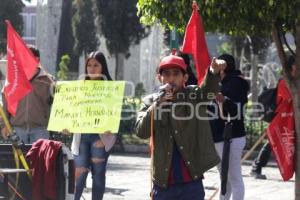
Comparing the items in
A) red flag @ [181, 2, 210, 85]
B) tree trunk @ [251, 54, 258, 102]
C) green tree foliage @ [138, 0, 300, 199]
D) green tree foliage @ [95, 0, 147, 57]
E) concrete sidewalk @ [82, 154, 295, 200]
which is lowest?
concrete sidewalk @ [82, 154, 295, 200]

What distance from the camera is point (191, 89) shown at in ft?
17.9

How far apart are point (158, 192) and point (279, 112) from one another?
2574 millimetres

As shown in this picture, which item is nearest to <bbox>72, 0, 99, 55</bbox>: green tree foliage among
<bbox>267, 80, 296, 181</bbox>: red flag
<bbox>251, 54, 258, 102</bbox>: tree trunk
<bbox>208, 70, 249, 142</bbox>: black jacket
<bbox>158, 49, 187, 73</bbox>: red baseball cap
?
<bbox>251, 54, 258, 102</bbox>: tree trunk

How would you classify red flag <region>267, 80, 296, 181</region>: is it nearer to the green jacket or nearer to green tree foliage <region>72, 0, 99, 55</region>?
the green jacket

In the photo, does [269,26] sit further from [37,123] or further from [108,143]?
[37,123]

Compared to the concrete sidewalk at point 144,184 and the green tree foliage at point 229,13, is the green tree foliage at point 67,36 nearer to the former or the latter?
the concrete sidewalk at point 144,184

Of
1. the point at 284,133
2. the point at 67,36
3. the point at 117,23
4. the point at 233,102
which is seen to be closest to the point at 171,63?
the point at 233,102

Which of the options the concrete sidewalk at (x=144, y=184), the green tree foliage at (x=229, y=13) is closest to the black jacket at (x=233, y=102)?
the green tree foliage at (x=229, y=13)

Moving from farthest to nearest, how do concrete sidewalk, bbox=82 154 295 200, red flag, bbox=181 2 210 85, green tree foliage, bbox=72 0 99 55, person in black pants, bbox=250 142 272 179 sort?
green tree foliage, bbox=72 0 99 55 < person in black pants, bbox=250 142 272 179 < concrete sidewalk, bbox=82 154 295 200 < red flag, bbox=181 2 210 85

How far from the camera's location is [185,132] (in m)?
5.41

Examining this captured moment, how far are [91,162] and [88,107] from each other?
2.10 ft

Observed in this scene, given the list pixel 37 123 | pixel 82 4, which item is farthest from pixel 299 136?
pixel 82 4

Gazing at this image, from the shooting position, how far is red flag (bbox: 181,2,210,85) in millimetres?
5969

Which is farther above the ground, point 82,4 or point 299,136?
point 82,4
